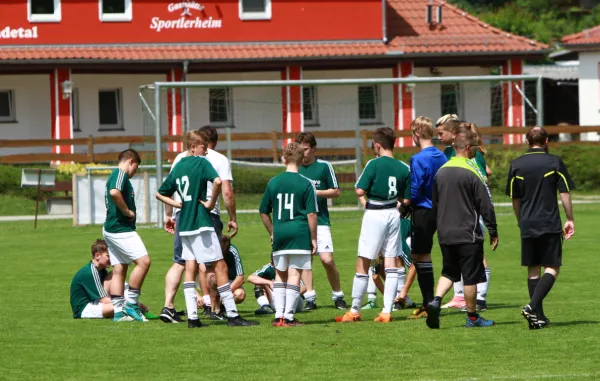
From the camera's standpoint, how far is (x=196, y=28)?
42.3 metres

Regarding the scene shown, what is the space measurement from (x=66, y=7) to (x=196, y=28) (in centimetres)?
433

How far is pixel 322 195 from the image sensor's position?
13094 millimetres

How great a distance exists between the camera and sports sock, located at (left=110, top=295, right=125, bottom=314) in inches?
499

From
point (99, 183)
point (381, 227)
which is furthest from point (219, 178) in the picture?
point (99, 183)

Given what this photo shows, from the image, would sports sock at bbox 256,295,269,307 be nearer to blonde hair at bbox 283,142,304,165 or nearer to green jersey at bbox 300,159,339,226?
green jersey at bbox 300,159,339,226

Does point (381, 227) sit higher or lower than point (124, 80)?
lower

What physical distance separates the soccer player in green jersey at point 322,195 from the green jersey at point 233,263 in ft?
2.44

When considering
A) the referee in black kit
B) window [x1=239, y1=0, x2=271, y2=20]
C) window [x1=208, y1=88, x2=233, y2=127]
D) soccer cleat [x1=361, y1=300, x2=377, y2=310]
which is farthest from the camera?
window [x1=239, y1=0, x2=271, y2=20]

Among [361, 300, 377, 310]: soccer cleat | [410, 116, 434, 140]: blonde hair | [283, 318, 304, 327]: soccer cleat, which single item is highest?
[410, 116, 434, 140]: blonde hair

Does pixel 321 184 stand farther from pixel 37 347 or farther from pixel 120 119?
pixel 120 119

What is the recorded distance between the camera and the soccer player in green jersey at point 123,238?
12.4m

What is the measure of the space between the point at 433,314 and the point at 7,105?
33.6m

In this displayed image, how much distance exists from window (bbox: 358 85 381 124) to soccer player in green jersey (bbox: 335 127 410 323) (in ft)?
87.2

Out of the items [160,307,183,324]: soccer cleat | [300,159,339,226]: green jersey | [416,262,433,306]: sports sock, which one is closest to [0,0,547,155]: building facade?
[300,159,339,226]: green jersey
